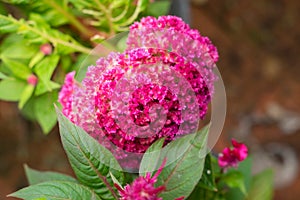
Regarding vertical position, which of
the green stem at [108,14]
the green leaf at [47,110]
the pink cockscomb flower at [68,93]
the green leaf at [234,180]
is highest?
the green stem at [108,14]

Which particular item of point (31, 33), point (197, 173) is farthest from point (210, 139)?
point (31, 33)

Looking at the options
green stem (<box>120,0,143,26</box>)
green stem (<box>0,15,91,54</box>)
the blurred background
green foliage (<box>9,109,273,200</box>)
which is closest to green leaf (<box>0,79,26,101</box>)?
green stem (<box>0,15,91,54</box>)

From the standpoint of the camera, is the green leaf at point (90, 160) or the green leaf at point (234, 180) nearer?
the green leaf at point (90, 160)

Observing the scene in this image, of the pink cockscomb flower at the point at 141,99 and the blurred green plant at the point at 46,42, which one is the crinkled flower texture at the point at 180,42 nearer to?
the pink cockscomb flower at the point at 141,99

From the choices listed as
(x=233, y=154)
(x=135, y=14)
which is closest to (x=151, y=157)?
(x=233, y=154)

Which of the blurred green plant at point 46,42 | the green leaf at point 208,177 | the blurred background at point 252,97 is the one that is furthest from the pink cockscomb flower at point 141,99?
the blurred background at point 252,97

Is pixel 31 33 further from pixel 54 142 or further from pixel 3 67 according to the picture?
pixel 54 142
